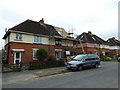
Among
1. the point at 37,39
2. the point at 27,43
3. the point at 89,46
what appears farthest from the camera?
the point at 89,46

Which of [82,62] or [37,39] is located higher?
[37,39]

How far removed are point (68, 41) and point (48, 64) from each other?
1011 cm

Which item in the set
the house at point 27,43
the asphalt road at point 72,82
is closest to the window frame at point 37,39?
the house at point 27,43

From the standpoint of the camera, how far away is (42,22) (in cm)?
2636

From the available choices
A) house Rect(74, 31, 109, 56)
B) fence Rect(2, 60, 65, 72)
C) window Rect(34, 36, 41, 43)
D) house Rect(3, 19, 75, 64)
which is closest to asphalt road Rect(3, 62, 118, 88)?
fence Rect(2, 60, 65, 72)

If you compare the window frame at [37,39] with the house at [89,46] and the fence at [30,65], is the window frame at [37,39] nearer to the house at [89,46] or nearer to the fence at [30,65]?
the fence at [30,65]

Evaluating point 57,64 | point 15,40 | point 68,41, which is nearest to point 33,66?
point 57,64

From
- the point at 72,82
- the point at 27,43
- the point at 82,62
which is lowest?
the point at 72,82

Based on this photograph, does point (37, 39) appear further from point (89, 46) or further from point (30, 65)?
point (89, 46)

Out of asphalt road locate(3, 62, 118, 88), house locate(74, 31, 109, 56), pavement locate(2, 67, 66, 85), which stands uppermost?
house locate(74, 31, 109, 56)

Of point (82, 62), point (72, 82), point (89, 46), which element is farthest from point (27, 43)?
point (89, 46)

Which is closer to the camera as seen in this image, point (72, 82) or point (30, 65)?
point (72, 82)

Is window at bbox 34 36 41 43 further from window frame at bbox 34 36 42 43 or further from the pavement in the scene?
the pavement

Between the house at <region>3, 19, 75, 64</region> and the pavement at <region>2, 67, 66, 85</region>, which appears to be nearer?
the pavement at <region>2, 67, 66, 85</region>
